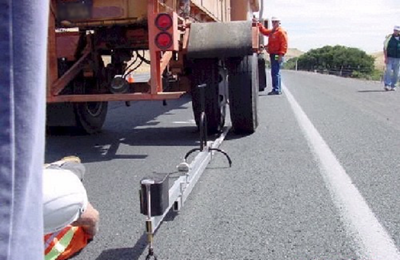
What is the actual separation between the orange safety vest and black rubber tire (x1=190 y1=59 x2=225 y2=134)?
11.7 feet

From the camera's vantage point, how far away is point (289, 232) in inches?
127

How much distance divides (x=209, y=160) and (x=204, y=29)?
194 centimetres

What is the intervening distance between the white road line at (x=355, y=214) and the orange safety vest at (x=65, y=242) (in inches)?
62.7

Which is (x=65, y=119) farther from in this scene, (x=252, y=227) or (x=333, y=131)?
(x=252, y=227)

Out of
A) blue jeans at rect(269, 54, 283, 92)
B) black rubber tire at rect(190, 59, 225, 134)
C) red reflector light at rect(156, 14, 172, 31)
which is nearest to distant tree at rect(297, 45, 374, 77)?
blue jeans at rect(269, 54, 283, 92)

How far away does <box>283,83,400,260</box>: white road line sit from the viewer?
2896mm

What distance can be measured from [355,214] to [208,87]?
3352mm

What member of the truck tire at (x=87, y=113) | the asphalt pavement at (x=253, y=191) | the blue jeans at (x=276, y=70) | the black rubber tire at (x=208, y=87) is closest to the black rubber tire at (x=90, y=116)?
the truck tire at (x=87, y=113)

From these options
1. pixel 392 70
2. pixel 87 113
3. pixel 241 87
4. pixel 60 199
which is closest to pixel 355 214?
pixel 60 199

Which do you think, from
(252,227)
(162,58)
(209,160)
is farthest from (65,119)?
(252,227)

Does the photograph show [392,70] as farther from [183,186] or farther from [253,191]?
[183,186]

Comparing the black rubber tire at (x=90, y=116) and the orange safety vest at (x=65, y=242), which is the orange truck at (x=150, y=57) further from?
the orange safety vest at (x=65, y=242)

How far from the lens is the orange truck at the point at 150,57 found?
18.5 ft

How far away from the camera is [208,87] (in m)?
6.57
